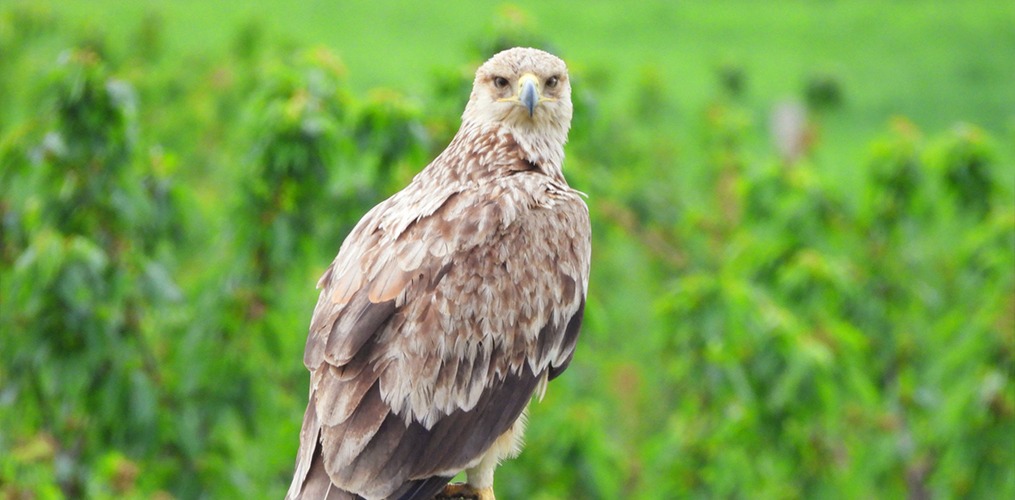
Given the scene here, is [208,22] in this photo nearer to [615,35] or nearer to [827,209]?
[615,35]

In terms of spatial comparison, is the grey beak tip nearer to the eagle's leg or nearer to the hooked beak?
the hooked beak

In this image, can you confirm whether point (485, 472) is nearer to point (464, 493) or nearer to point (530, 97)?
point (464, 493)

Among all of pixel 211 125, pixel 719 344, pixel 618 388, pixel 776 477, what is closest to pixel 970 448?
pixel 776 477

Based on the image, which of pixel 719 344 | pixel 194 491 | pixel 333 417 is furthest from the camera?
pixel 719 344

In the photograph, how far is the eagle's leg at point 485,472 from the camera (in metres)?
3.87

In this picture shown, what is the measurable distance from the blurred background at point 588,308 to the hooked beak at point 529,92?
2.39m

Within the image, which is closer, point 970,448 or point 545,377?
point 545,377

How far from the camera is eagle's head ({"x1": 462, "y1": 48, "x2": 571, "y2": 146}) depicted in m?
4.26

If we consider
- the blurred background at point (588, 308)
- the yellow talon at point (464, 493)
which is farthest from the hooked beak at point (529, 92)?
the blurred background at point (588, 308)

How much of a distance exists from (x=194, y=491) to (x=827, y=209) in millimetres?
5073

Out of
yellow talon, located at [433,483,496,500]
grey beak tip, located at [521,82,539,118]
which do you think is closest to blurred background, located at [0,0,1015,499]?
yellow talon, located at [433,483,496,500]

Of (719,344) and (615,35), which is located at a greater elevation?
(615,35)

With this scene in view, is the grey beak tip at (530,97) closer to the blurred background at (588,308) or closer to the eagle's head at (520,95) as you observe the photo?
the eagle's head at (520,95)

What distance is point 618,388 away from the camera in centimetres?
1237
